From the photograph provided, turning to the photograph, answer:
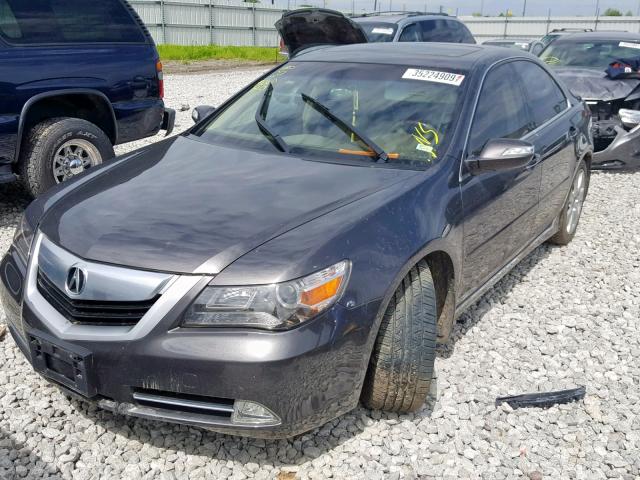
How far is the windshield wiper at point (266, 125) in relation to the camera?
359cm

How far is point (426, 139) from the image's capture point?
342 cm

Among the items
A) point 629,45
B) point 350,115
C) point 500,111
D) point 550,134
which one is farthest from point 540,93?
point 629,45

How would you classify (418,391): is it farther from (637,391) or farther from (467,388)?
(637,391)

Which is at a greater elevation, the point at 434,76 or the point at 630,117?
the point at 434,76

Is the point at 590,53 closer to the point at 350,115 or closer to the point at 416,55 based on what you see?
the point at 416,55

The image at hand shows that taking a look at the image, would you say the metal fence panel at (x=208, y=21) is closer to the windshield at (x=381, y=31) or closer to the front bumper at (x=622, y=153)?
the windshield at (x=381, y=31)

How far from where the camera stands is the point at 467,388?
3.30 metres

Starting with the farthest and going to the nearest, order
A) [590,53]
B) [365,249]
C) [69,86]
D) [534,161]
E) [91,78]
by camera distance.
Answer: [590,53] → [91,78] → [69,86] → [534,161] → [365,249]

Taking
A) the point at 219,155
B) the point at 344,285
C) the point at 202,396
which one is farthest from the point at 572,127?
the point at 202,396

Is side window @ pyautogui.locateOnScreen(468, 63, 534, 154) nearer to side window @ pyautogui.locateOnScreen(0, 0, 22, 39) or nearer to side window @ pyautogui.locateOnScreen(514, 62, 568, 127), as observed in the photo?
side window @ pyautogui.locateOnScreen(514, 62, 568, 127)

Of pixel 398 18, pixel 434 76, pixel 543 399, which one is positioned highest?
pixel 434 76

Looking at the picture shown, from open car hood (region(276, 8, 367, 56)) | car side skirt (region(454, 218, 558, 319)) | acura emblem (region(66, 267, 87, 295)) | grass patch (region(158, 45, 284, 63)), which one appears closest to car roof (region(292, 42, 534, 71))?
car side skirt (region(454, 218, 558, 319))

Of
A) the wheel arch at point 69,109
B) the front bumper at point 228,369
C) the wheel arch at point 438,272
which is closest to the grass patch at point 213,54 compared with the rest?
the wheel arch at point 69,109

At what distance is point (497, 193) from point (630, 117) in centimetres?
481
